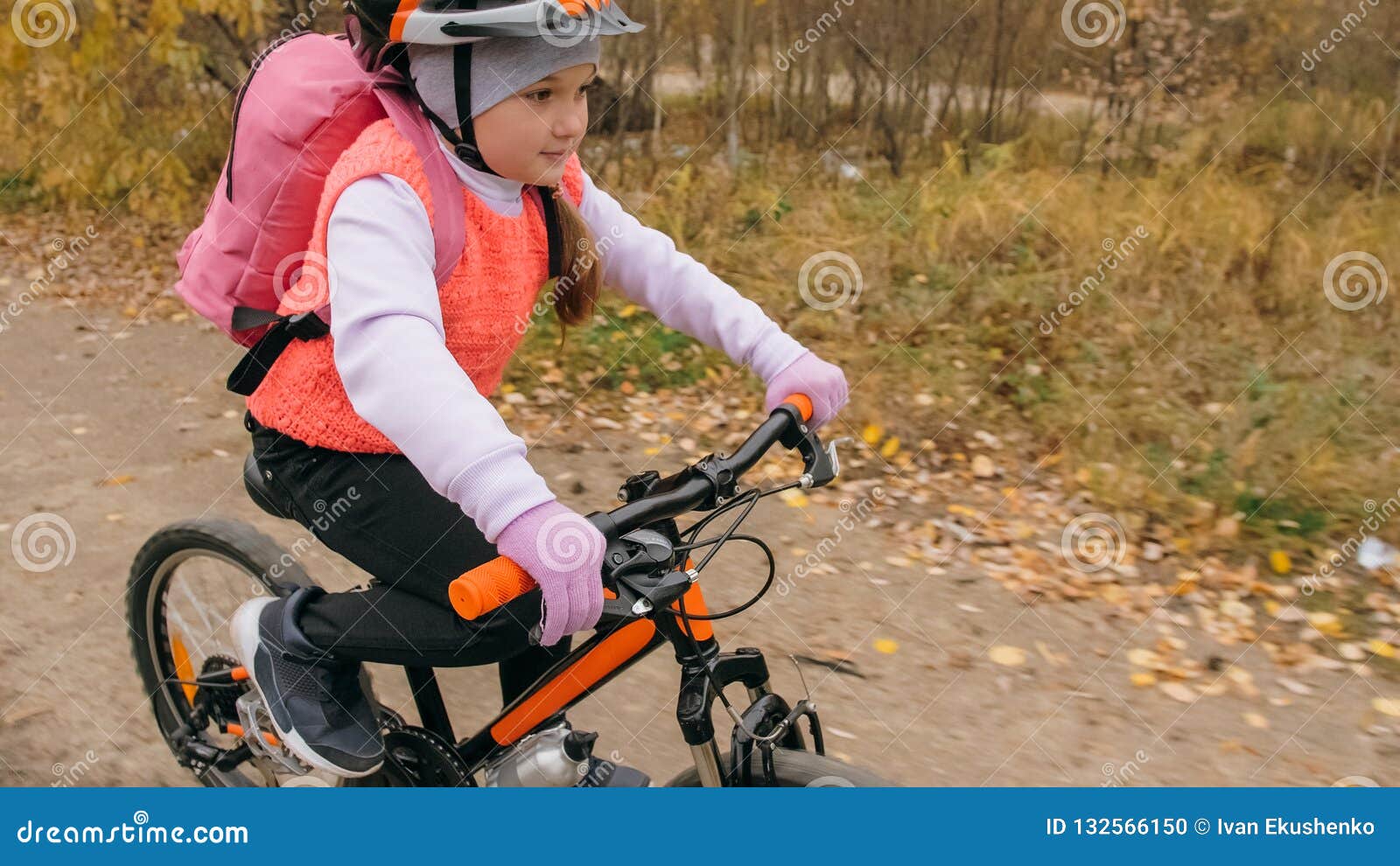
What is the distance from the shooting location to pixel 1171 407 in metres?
5.34

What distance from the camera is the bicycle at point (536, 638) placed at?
1976 mm

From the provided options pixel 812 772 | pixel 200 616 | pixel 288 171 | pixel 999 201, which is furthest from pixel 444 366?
pixel 999 201

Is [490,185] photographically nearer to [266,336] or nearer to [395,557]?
[266,336]

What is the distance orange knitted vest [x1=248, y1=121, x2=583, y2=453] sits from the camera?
223 cm

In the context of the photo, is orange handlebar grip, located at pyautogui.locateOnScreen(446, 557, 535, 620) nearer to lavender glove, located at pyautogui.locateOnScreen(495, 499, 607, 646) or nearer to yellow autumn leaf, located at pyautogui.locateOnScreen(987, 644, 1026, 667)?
lavender glove, located at pyautogui.locateOnScreen(495, 499, 607, 646)

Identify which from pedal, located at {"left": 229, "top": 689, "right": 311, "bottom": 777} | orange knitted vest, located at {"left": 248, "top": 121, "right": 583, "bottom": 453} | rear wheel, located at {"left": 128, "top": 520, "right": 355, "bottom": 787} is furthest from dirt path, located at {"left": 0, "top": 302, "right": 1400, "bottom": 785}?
orange knitted vest, located at {"left": 248, "top": 121, "right": 583, "bottom": 453}

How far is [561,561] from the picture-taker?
184cm

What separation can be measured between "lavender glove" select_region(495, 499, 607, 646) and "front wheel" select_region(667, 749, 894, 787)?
605 millimetres

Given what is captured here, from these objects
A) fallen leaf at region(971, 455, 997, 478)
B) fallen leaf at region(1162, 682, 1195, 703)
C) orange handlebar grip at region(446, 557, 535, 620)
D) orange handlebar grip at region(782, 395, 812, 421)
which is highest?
orange handlebar grip at region(782, 395, 812, 421)

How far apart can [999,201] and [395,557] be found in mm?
5032

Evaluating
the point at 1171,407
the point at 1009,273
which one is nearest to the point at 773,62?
the point at 1009,273

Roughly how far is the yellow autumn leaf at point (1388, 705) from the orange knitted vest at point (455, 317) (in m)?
2.99
